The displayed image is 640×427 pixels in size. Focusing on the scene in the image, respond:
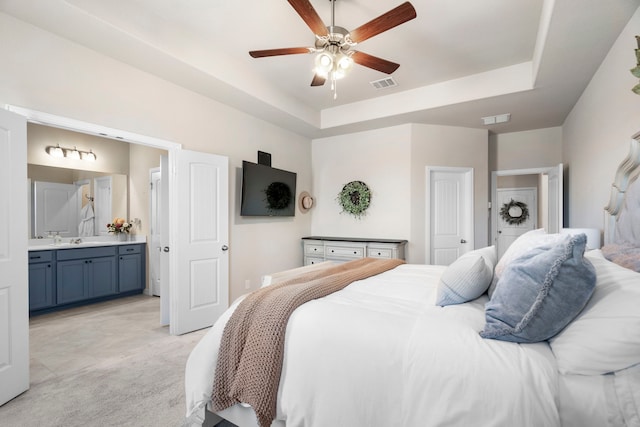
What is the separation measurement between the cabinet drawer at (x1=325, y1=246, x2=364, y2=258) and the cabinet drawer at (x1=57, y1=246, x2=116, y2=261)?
125 inches

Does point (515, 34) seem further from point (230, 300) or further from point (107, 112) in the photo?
point (230, 300)

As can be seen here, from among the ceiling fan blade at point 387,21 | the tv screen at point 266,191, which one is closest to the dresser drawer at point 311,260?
the tv screen at point 266,191

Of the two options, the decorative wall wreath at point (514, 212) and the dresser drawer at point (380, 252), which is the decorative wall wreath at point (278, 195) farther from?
the decorative wall wreath at point (514, 212)

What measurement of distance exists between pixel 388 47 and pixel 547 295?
8.80 ft

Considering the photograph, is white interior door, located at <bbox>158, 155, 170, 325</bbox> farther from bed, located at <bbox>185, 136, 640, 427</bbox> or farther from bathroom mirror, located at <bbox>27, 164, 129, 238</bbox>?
bed, located at <bbox>185, 136, 640, 427</bbox>

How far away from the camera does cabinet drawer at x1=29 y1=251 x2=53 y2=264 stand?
3703 mm

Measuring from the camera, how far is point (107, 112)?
2.67 metres

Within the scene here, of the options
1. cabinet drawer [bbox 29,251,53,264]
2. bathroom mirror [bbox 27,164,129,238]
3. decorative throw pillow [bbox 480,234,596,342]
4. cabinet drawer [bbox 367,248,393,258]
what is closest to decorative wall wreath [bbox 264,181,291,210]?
cabinet drawer [bbox 367,248,393,258]

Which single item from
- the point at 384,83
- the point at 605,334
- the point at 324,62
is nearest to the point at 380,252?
the point at 384,83

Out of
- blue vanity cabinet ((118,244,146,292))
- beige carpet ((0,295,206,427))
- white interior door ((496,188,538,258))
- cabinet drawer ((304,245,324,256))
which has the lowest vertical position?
beige carpet ((0,295,206,427))

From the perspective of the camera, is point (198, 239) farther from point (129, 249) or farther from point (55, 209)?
point (55, 209)

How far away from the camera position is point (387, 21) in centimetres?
200

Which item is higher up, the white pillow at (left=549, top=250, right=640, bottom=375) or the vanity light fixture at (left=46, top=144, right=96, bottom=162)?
the vanity light fixture at (left=46, top=144, right=96, bottom=162)

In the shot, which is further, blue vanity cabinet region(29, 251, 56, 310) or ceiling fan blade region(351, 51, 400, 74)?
blue vanity cabinet region(29, 251, 56, 310)
